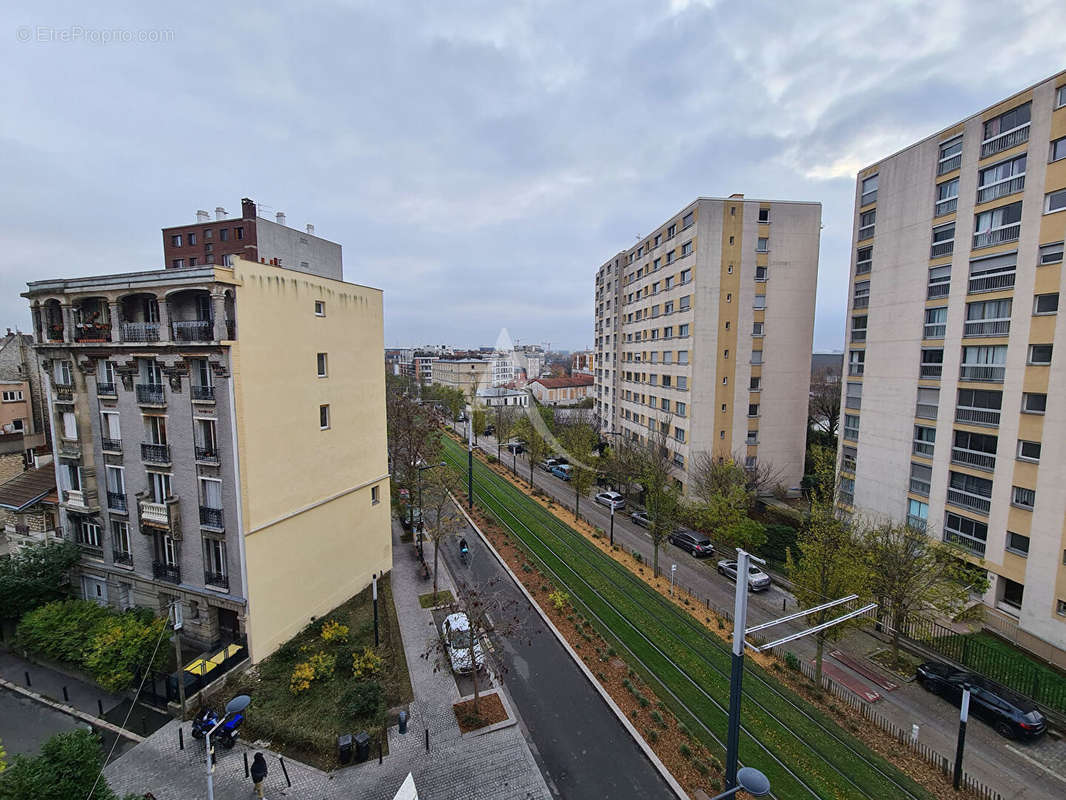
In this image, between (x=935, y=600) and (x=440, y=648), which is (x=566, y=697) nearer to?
(x=440, y=648)

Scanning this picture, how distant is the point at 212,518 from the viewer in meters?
17.1

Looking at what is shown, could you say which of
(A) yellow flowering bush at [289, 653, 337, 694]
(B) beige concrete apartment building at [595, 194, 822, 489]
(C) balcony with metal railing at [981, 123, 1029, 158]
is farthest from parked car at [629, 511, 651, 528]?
(C) balcony with metal railing at [981, 123, 1029, 158]

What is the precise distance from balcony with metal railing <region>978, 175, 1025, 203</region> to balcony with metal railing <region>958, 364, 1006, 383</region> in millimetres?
8356

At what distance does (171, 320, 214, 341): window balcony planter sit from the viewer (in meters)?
16.6

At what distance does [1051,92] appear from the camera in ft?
65.1

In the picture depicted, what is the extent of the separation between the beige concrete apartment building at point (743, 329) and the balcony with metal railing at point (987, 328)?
1357cm

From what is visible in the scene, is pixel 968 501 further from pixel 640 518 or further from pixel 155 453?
pixel 155 453

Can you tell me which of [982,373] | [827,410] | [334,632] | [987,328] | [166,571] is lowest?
[334,632]

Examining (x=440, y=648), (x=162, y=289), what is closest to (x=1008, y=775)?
(x=440, y=648)

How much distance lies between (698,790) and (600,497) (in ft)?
89.9

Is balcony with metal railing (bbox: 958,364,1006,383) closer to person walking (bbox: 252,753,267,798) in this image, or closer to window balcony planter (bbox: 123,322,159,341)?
person walking (bbox: 252,753,267,798)

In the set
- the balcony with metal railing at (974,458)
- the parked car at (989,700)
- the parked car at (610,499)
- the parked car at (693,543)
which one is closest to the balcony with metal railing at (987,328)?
the balcony with metal railing at (974,458)

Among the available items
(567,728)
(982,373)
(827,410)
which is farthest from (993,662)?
(827,410)

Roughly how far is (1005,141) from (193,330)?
3764 cm
